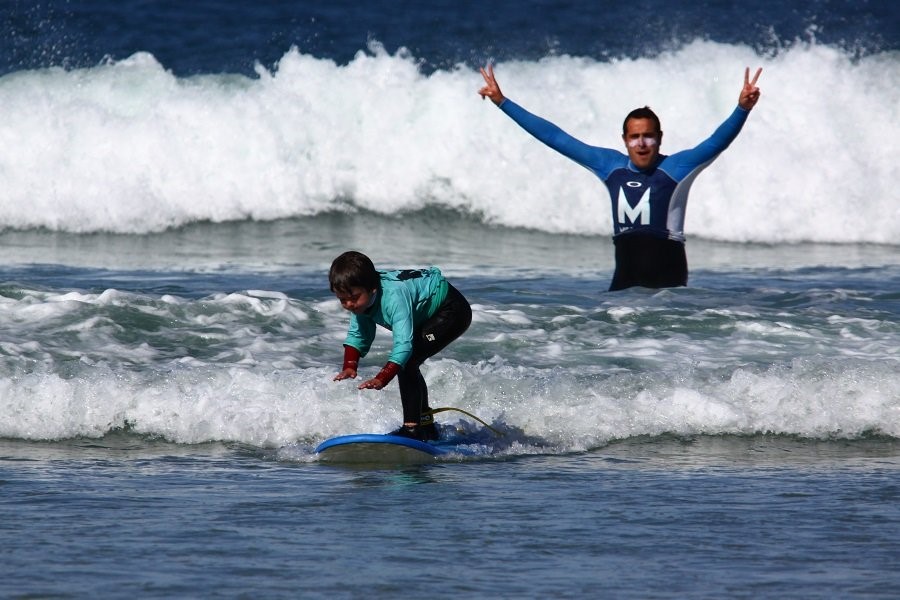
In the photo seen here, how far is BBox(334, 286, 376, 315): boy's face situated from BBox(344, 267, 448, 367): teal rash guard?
0.11 meters

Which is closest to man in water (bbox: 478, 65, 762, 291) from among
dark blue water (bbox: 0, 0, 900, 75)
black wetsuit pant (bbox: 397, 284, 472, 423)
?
black wetsuit pant (bbox: 397, 284, 472, 423)

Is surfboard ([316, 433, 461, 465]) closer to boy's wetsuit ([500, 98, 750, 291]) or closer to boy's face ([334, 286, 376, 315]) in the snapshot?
boy's face ([334, 286, 376, 315])

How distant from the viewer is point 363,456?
660cm

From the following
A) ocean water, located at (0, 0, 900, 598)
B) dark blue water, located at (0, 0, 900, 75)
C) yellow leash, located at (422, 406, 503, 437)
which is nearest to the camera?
ocean water, located at (0, 0, 900, 598)

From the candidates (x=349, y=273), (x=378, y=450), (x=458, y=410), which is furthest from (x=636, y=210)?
(x=349, y=273)

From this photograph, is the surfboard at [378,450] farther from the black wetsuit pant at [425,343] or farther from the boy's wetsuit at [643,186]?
the boy's wetsuit at [643,186]

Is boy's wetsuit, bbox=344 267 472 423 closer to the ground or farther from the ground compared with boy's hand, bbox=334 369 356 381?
farther from the ground

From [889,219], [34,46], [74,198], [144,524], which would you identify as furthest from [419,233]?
[144,524]

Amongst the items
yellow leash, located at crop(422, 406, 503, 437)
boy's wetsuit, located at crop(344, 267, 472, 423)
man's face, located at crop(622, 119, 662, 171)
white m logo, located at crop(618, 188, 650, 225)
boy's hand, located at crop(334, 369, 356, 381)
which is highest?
man's face, located at crop(622, 119, 662, 171)

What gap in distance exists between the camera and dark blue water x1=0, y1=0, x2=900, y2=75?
65.5 ft

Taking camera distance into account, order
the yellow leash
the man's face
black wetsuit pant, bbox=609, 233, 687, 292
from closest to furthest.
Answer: the yellow leash
the man's face
black wetsuit pant, bbox=609, 233, 687, 292

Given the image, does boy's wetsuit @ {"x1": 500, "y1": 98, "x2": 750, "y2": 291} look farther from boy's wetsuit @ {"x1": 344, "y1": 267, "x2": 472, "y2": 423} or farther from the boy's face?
the boy's face

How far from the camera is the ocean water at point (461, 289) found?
5.05 m

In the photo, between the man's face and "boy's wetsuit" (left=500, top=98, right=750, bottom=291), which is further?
"boy's wetsuit" (left=500, top=98, right=750, bottom=291)
